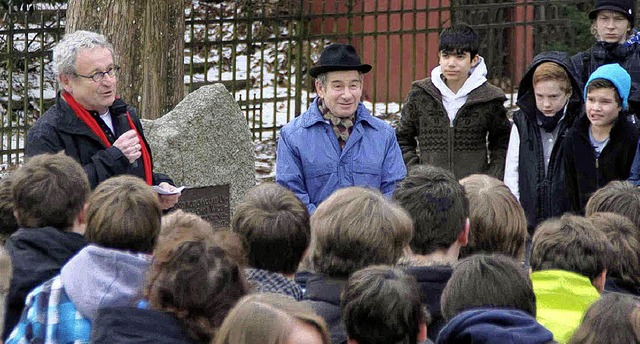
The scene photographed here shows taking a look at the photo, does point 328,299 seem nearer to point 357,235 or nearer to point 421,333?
point 357,235

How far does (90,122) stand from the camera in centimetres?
546

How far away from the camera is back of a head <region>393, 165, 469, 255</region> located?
3986mm

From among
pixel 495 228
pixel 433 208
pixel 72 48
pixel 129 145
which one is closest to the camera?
pixel 433 208

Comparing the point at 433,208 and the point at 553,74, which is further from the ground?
the point at 553,74

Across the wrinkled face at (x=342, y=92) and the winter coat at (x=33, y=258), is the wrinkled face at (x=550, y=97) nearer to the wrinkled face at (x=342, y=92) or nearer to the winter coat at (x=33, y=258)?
the wrinkled face at (x=342, y=92)

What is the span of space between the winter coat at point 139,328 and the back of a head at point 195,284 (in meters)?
0.03

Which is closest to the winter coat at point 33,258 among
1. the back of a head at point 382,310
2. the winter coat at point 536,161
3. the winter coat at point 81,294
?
the winter coat at point 81,294

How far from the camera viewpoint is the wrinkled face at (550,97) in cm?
619

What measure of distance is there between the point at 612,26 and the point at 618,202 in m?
2.70

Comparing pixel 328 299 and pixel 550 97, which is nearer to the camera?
pixel 328 299

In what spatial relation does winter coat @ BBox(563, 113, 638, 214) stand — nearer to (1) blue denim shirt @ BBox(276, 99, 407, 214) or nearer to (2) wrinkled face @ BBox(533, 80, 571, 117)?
(2) wrinkled face @ BBox(533, 80, 571, 117)

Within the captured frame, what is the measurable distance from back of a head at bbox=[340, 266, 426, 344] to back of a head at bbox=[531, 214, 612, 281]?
2.57 ft

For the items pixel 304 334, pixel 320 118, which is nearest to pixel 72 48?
pixel 320 118

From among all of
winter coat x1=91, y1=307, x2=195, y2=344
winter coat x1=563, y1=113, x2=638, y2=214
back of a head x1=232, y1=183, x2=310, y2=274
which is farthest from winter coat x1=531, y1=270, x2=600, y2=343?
winter coat x1=563, y1=113, x2=638, y2=214
